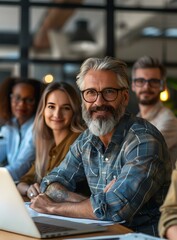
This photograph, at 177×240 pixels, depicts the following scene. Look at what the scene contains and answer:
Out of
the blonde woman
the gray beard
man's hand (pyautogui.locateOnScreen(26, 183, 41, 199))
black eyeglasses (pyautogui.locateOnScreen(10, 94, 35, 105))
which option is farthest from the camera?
black eyeglasses (pyautogui.locateOnScreen(10, 94, 35, 105))

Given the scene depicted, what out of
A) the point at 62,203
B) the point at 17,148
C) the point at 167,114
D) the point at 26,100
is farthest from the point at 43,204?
the point at 26,100

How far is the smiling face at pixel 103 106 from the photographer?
2861 mm

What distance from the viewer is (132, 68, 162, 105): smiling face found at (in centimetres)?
439

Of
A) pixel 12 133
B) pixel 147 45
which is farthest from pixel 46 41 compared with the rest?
pixel 12 133

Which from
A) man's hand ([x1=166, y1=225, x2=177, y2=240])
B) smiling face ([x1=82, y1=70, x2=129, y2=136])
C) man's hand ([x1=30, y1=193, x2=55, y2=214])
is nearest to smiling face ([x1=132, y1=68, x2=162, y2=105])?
smiling face ([x1=82, y1=70, x2=129, y2=136])

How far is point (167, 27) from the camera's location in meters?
7.24

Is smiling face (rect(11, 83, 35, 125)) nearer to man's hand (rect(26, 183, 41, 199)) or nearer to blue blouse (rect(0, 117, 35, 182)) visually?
blue blouse (rect(0, 117, 35, 182))

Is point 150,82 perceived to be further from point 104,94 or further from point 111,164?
point 111,164

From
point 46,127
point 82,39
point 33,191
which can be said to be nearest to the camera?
point 33,191

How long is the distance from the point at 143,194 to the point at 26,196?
107cm

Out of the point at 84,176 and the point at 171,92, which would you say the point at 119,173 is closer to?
the point at 84,176

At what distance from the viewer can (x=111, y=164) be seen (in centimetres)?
279

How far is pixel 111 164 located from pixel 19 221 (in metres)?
0.69

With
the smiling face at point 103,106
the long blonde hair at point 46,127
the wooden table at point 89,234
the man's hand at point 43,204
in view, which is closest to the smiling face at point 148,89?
the long blonde hair at point 46,127
